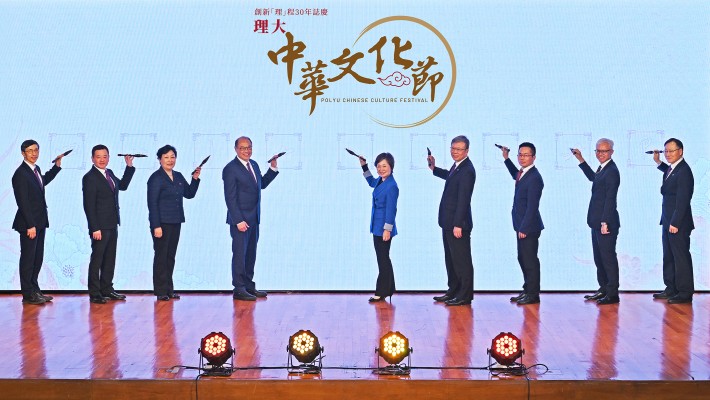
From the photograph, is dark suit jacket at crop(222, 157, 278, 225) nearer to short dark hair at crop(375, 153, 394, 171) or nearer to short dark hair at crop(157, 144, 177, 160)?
short dark hair at crop(157, 144, 177, 160)

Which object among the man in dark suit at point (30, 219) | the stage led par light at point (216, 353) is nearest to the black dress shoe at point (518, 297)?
the stage led par light at point (216, 353)

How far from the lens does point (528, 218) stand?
680cm

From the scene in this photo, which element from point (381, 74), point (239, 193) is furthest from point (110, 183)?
point (381, 74)

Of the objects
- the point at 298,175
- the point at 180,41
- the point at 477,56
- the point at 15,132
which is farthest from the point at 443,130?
the point at 15,132

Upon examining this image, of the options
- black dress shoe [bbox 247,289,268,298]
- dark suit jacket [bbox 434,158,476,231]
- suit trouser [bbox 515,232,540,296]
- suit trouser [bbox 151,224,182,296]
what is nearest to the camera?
dark suit jacket [bbox 434,158,476,231]

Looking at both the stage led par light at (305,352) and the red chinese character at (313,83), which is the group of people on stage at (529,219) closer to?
the red chinese character at (313,83)

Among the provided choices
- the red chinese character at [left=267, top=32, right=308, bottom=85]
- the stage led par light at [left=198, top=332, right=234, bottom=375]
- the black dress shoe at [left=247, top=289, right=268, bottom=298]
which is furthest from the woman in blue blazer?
the stage led par light at [left=198, top=332, right=234, bottom=375]

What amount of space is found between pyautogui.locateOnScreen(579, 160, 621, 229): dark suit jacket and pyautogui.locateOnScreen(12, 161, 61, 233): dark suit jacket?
4.15 m

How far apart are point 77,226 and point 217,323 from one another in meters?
2.16

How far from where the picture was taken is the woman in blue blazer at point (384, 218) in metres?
6.88

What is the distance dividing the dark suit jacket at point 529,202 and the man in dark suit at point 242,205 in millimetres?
1989

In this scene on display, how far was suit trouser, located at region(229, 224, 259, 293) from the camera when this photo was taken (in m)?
7.02

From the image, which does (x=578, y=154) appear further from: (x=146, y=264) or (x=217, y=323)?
(x=146, y=264)

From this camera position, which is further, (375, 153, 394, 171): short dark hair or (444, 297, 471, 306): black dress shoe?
(375, 153, 394, 171): short dark hair
